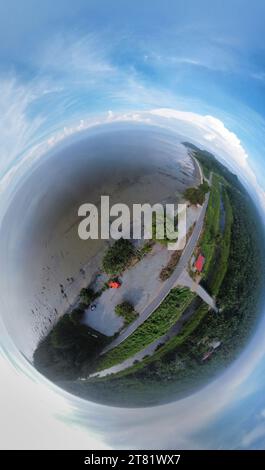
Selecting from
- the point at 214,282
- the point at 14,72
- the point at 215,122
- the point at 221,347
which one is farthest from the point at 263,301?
the point at 14,72

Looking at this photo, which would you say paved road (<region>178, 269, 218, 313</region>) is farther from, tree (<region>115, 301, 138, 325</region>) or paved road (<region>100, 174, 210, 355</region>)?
tree (<region>115, 301, 138, 325</region>)

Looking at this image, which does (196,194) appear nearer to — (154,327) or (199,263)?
(199,263)

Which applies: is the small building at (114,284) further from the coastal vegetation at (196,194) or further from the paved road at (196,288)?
the coastal vegetation at (196,194)

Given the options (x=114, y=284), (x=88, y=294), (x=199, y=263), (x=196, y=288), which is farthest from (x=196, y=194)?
(x=88, y=294)

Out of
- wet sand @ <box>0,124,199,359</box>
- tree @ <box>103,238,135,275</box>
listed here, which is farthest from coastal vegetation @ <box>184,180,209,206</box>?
tree @ <box>103,238,135,275</box>

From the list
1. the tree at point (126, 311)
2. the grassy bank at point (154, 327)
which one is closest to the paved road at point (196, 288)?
the grassy bank at point (154, 327)

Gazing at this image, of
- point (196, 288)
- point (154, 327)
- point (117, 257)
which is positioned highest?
point (117, 257)

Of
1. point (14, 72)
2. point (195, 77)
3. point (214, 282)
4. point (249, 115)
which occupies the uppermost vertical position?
point (14, 72)

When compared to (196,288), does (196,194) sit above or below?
above
